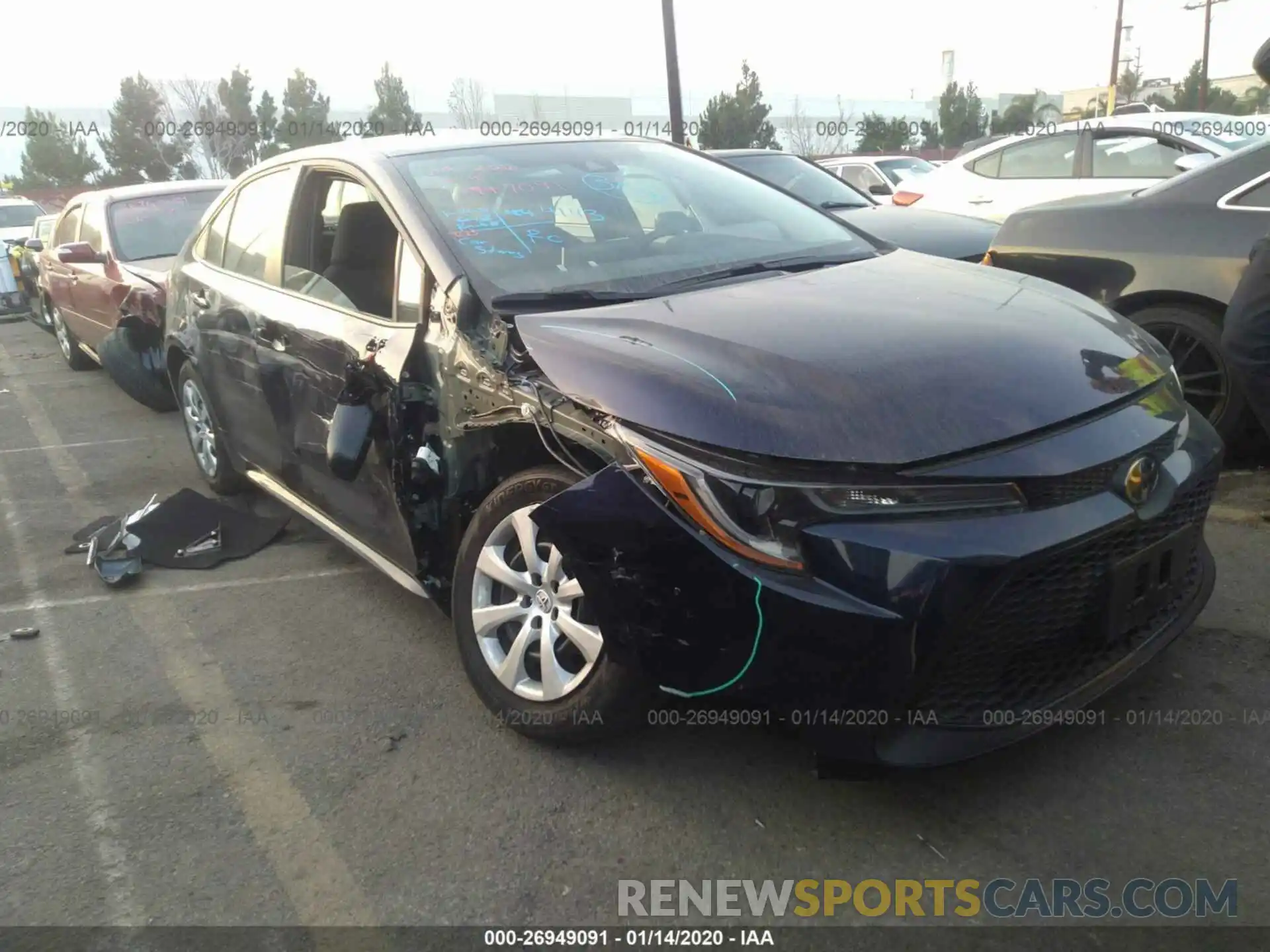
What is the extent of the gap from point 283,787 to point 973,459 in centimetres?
198

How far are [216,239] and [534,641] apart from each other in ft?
9.80

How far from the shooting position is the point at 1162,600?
8.10ft

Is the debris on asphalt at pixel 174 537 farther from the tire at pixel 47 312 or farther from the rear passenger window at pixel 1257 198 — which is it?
the tire at pixel 47 312

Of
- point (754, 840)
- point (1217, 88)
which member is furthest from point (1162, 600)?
point (1217, 88)

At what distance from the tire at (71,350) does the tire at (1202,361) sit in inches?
344

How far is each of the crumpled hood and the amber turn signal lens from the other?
0.08 m

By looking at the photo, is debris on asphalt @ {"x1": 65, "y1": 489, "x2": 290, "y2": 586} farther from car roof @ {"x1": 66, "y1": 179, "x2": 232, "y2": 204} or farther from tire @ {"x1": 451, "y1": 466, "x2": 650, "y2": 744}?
car roof @ {"x1": 66, "y1": 179, "x2": 232, "y2": 204}

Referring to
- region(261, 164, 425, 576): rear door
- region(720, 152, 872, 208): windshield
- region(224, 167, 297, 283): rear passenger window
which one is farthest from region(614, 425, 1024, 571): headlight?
region(720, 152, 872, 208): windshield

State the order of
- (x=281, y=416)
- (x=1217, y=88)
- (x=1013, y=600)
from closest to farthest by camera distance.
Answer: (x=1013, y=600), (x=281, y=416), (x=1217, y=88)

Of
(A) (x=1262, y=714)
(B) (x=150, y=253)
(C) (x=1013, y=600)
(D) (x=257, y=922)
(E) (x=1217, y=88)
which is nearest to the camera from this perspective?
(C) (x=1013, y=600)

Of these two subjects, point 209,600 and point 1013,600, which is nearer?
point 1013,600

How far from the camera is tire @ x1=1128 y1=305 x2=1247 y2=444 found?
4301mm

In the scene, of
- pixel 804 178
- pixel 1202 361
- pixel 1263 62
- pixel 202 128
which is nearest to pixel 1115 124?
pixel 804 178

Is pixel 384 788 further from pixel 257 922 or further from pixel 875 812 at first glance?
pixel 875 812
